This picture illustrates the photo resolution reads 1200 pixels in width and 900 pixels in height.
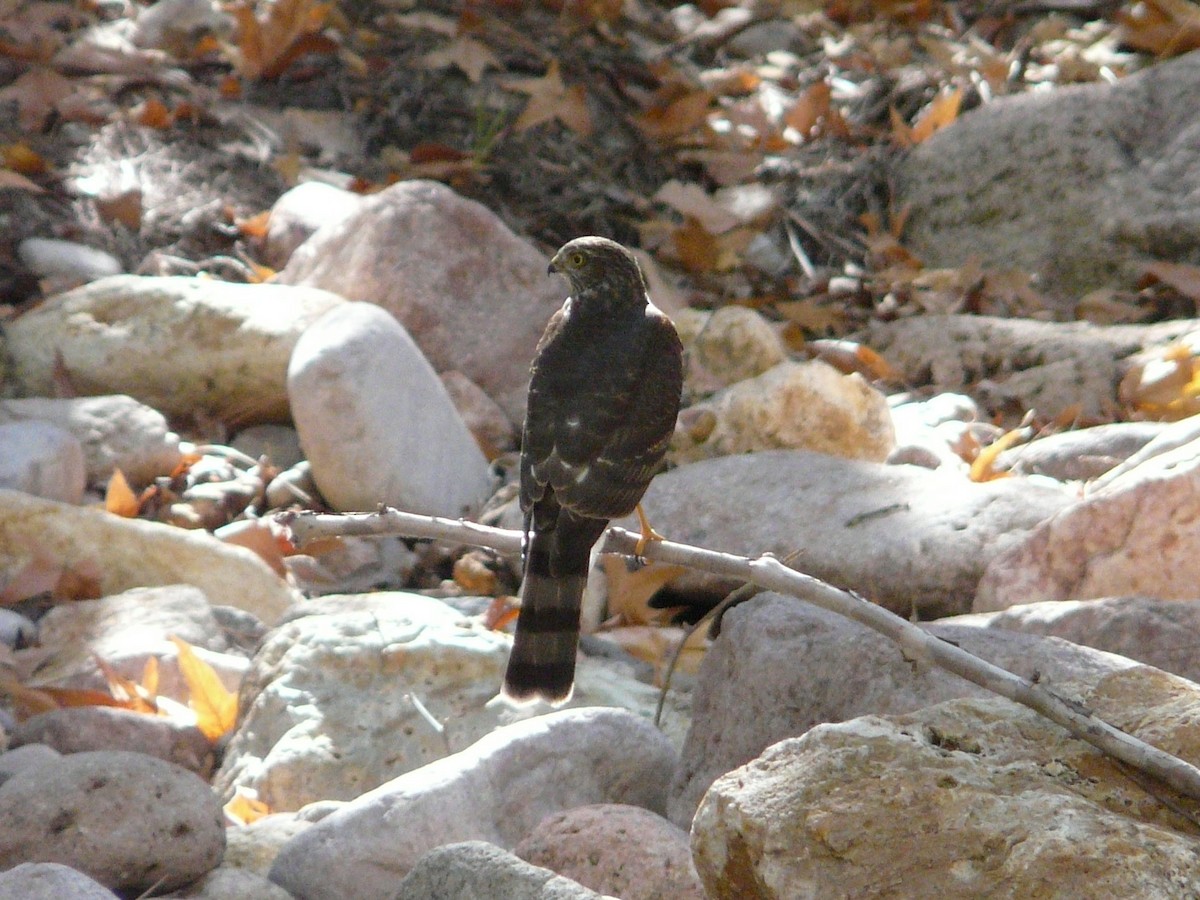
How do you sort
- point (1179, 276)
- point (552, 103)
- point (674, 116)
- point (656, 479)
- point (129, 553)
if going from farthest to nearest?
point (674, 116)
point (552, 103)
point (1179, 276)
point (656, 479)
point (129, 553)

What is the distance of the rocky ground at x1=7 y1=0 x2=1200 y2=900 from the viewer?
9.29 feet

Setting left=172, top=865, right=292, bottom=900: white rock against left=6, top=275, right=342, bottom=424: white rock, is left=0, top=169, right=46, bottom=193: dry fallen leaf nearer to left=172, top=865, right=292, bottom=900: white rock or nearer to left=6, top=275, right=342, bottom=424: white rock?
left=6, top=275, right=342, bottom=424: white rock

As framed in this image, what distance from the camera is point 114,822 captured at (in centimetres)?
321

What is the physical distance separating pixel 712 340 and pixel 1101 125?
279 centimetres

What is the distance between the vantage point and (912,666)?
129 inches

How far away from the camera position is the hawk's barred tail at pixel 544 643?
347 cm

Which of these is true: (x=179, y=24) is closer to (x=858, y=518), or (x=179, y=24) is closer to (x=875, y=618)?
(x=858, y=518)

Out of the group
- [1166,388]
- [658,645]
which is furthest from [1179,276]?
[658,645]

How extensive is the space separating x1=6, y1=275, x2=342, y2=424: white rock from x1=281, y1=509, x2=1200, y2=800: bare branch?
124 inches

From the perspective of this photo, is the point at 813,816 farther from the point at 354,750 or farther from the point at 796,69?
the point at 796,69

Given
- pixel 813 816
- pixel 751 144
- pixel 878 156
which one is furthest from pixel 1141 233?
pixel 813 816

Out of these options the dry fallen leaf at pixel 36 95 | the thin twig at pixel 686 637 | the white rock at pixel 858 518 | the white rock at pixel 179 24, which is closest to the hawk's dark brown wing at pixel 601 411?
the thin twig at pixel 686 637

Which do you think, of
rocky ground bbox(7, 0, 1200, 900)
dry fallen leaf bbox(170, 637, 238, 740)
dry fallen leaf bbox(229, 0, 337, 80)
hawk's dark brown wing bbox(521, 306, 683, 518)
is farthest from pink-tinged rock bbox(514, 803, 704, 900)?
dry fallen leaf bbox(229, 0, 337, 80)

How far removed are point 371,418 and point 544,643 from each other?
8.15ft
